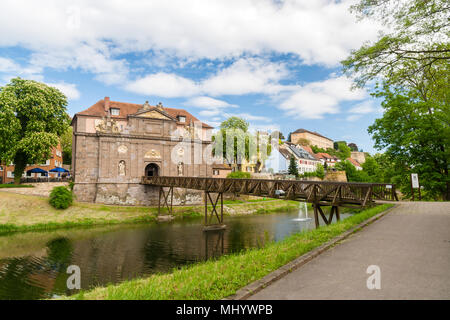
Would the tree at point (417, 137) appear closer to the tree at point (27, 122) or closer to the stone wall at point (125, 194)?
the stone wall at point (125, 194)

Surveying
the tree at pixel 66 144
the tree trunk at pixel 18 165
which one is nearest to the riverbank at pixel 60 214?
the tree trunk at pixel 18 165

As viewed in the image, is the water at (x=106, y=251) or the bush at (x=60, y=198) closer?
the water at (x=106, y=251)

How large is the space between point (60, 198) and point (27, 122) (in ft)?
32.1

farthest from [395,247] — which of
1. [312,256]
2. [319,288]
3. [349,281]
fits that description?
[319,288]

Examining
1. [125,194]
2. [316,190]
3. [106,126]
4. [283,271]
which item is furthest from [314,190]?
[106,126]

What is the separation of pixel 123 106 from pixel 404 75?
34.4 metres

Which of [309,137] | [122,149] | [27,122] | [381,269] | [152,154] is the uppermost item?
[309,137]

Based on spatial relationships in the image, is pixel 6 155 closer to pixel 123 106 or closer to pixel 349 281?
pixel 123 106

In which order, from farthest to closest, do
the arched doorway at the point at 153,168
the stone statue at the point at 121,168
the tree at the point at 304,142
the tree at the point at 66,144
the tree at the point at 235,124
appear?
the tree at the point at 304,142 → the tree at the point at 235,124 → the tree at the point at 66,144 → the arched doorway at the point at 153,168 → the stone statue at the point at 121,168

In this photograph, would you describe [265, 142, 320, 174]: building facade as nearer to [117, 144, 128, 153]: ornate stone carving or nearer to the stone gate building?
the stone gate building

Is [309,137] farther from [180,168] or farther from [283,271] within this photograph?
[283,271]

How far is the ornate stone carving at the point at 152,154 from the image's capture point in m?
34.1

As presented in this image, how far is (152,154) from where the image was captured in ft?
113

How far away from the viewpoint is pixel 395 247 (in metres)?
Result: 6.19
